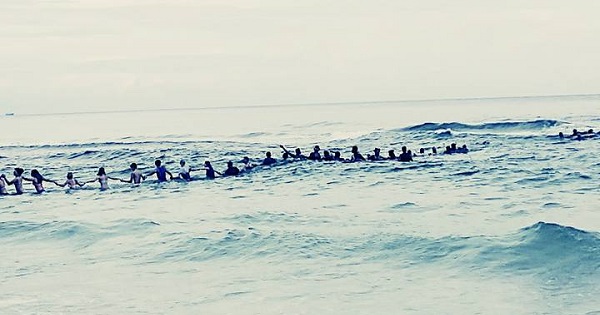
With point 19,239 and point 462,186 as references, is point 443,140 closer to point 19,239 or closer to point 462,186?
point 462,186

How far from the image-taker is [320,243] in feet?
55.9

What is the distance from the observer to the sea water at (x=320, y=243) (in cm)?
1273

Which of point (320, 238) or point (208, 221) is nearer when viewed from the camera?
point (320, 238)

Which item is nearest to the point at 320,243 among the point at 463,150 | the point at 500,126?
the point at 463,150

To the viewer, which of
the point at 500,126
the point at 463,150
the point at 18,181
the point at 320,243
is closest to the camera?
the point at 320,243

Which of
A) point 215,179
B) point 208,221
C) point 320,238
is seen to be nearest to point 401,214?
point 320,238

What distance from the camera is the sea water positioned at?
1273 centimetres

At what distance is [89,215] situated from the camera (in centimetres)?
2245

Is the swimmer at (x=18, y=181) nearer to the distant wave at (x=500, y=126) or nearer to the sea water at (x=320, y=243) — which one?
the sea water at (x=320, y=243)

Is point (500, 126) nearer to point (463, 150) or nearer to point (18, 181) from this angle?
point (463, 150)

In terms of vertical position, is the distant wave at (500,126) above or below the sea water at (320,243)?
below

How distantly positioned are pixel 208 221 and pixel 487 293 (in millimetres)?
9830

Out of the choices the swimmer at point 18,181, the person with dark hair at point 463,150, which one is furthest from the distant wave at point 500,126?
the swimmer at point 18,181

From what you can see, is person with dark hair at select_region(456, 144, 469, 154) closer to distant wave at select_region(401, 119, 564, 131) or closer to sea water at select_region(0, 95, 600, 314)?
sea water at select_region(0, 95, 600, 314)
